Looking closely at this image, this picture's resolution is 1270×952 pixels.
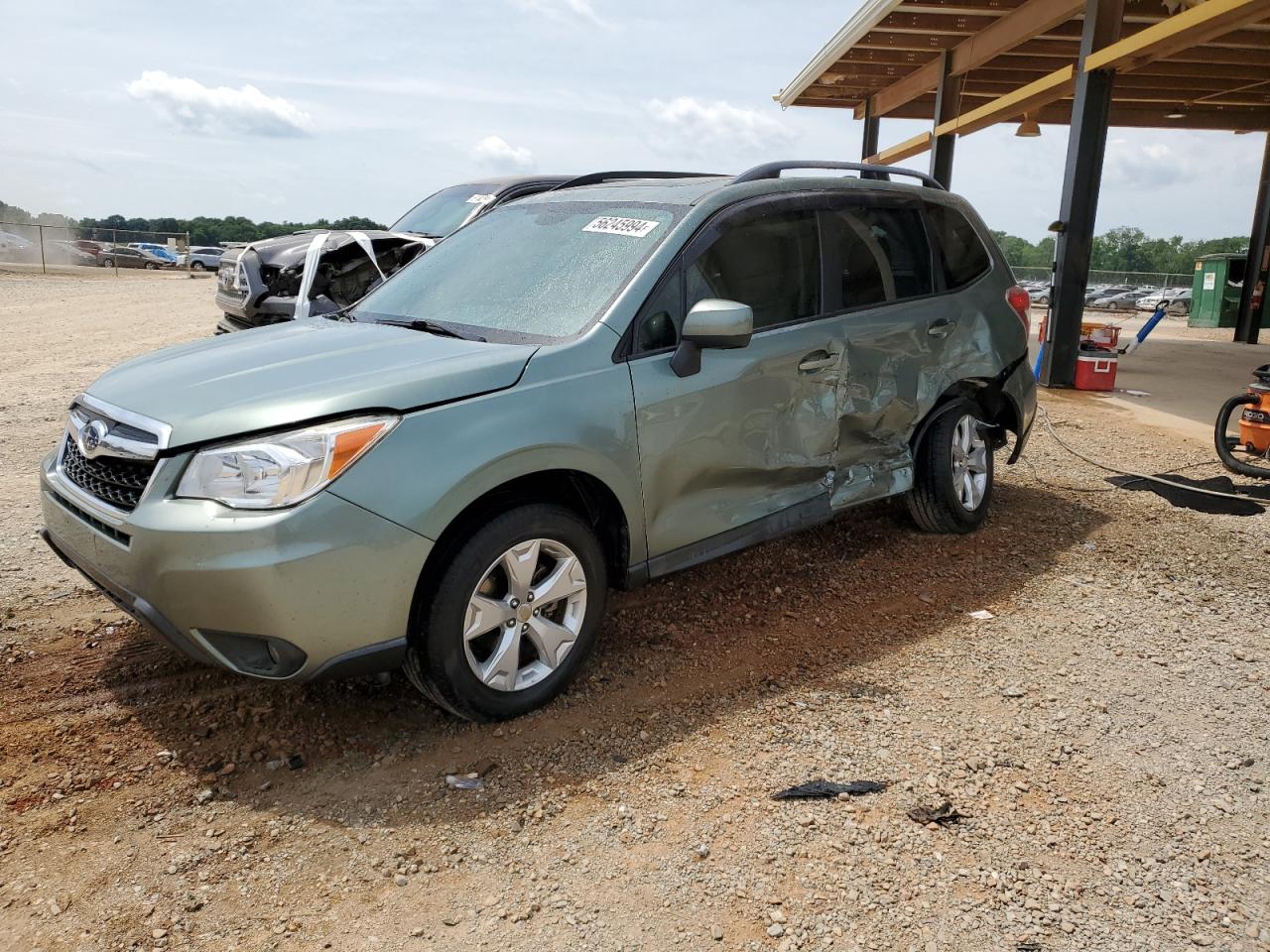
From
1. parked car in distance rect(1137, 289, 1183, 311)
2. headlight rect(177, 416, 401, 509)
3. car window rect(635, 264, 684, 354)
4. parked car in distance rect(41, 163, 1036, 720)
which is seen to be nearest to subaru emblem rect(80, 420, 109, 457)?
parked car in distance rect(41, 163, 1036, 720)

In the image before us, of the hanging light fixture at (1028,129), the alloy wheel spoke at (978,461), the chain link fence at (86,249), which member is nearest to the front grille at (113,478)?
the alloy wheel spoke at (978,461)

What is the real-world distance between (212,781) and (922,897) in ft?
7.11

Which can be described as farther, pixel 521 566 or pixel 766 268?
pixel 766 268

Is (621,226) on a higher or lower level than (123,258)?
higher

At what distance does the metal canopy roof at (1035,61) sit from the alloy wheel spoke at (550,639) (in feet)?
28.5

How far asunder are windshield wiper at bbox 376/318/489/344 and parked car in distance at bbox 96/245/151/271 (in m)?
43.7

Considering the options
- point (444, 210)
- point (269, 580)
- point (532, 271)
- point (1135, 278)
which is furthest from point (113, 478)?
point (1135, 278)

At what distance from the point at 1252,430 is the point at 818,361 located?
16.3 feet

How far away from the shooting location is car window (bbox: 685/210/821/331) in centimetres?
391

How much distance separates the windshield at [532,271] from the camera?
3.72 m

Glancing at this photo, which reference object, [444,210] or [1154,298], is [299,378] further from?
[1154,298]

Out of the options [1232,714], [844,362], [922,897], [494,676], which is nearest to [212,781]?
[494,676]

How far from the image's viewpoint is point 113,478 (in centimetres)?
314

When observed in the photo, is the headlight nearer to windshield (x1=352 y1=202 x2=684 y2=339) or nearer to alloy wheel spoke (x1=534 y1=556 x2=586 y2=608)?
alloy wheel spoke (x1=534 y1=556 x2=586 y2=608)
